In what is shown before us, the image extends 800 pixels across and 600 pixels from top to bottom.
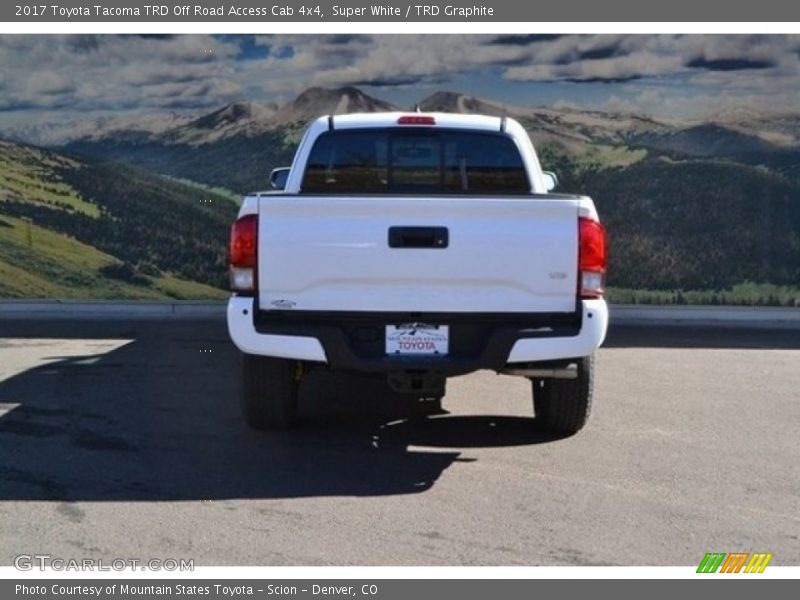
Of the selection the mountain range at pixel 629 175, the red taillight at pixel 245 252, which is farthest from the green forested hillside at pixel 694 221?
the red taillight at pixel 245 252

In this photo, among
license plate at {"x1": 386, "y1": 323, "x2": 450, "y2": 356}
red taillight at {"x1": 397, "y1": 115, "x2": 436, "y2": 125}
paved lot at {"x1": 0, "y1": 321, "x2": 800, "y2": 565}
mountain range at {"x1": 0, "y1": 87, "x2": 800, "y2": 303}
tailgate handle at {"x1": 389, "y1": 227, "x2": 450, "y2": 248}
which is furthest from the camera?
mountain range at {"x1": 0, "y1": 87, "x2": 800, "y2": 303}

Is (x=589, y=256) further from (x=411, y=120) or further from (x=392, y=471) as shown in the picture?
(x=411, y=120)

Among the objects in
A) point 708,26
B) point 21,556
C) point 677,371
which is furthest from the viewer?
point 708,26

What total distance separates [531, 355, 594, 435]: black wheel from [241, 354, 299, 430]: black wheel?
1594mm

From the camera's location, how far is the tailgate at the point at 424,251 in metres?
6.76

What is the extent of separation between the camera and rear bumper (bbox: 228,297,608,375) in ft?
22.5

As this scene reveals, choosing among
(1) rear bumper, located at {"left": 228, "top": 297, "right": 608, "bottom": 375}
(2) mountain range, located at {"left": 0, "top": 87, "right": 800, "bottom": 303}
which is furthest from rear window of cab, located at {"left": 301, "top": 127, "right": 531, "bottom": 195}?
(2) mountain range, located at {"left": 0, "top": 87, "right": 800, "bottom": 303}

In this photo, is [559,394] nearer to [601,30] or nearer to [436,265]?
[436,265]

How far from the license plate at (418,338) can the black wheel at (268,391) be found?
2.91ft

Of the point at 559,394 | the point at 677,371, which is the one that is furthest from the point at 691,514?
the point at 677,371

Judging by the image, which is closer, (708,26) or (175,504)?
(175,504)

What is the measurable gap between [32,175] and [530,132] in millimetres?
5638

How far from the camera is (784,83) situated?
1331 cm

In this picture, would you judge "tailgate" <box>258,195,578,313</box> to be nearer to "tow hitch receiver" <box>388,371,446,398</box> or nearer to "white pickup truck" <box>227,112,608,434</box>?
"white pickup truck" <box>227,112,608,434</box>
